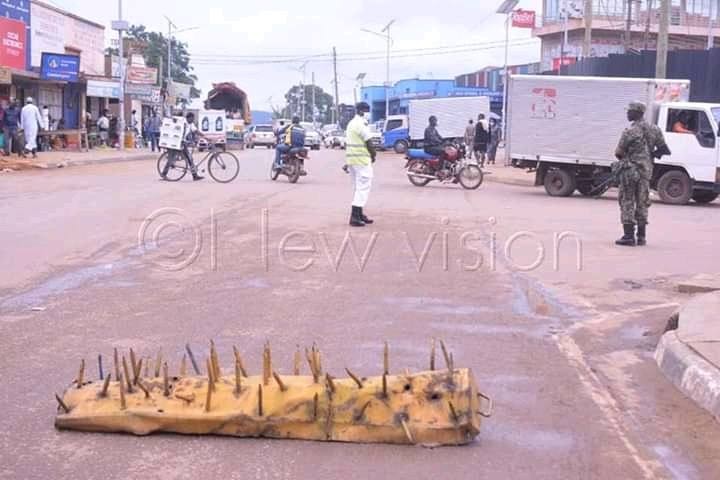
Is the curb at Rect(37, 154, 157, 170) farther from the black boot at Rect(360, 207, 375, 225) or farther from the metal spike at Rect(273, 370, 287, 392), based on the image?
the metal spike at Rect(273, 370, 287, 392)

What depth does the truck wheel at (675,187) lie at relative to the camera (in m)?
19.8

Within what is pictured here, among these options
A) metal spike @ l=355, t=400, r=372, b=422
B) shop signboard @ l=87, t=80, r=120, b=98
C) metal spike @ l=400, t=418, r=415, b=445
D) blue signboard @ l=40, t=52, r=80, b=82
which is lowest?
metal spike @ l=400, t=418, r=415, b=445

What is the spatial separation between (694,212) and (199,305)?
1301 cm

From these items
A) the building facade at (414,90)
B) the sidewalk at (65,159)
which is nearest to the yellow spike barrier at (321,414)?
the sidewalk at (65,159)

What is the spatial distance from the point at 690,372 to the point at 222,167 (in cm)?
1774

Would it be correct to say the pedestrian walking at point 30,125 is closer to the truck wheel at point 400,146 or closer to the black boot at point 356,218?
the black boot at point 356,218

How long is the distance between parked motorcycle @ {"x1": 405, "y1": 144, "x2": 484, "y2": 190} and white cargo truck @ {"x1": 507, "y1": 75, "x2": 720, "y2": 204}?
1265 millimetres

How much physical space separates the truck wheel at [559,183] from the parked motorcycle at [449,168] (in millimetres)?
1803

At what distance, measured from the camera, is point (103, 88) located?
137 ft

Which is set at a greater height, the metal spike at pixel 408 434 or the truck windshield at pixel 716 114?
the truck windshield at pixel 716 114

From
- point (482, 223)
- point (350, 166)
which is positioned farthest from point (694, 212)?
point (350, 166)

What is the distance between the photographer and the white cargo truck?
19.4 m

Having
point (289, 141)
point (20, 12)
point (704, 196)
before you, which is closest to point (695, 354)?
point (704, 196)

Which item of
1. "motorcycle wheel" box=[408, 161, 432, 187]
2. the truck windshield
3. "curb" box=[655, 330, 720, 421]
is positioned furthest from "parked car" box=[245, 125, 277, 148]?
"curb" box=[655, 330, 720, 421]
